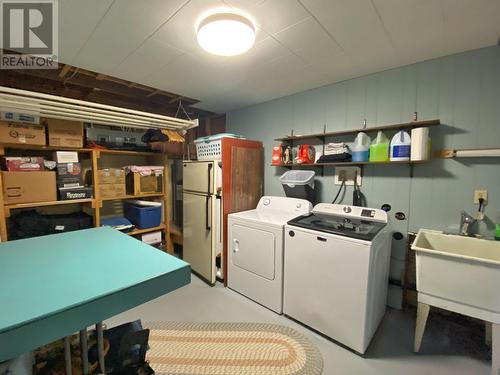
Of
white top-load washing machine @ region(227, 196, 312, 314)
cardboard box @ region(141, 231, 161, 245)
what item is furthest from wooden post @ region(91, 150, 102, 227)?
white top-load washing machine @ region(227, 196, 312, 314)

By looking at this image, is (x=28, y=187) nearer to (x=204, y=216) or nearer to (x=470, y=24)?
(x=204, y=216)

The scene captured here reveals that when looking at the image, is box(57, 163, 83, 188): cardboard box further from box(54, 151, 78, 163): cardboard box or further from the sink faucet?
the sink faucet

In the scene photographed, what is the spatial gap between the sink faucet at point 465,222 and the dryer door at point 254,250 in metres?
1.57

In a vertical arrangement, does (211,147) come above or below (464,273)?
above

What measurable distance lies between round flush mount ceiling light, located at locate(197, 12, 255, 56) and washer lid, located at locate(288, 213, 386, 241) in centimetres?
151

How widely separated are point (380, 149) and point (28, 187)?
11.2ft

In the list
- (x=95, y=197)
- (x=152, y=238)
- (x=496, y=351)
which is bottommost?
(x=496, y=351)

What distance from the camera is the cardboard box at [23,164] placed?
220 centimetres

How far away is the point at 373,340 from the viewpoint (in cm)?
195

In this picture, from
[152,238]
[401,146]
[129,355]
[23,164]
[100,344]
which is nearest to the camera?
[100,344]

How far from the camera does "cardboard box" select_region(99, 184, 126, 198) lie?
9.10 feet

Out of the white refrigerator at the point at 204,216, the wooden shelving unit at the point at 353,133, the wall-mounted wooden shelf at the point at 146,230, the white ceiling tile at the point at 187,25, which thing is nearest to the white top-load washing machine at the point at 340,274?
the wooden shelving unit at the point at 353,133

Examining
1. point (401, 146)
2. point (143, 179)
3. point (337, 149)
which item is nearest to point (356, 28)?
point (401, 146)

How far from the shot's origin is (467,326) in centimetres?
204
